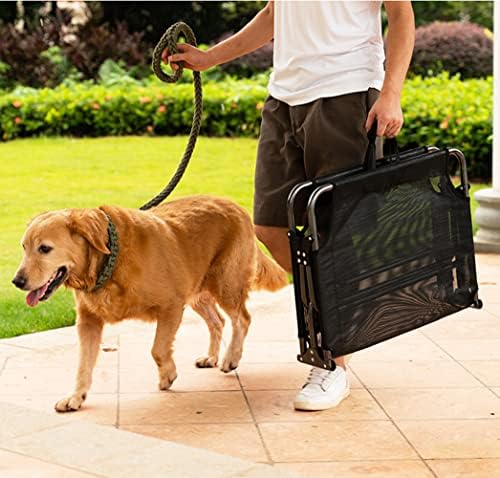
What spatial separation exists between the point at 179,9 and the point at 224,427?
48.7 ft

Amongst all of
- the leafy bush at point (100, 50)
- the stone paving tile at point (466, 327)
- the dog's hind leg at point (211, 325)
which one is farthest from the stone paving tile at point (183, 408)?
the leafy bush at point (100, 50)

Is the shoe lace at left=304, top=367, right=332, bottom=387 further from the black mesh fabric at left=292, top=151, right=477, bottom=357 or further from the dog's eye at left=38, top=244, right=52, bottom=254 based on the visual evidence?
the dog's eye at left=38, top=244, right=52, bottom=254

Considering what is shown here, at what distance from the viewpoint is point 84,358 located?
4.38 meters

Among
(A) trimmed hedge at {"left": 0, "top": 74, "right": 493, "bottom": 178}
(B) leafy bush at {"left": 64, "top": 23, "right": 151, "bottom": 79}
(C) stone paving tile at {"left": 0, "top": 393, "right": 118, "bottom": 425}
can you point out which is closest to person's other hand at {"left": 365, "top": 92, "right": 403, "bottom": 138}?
(C) stone paving tile at {"left": 0, "top": 393, "right": 118, "bottom": 425}

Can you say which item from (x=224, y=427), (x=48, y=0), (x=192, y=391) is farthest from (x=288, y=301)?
(x=48, y=0)

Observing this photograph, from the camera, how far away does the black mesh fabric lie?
12.7ft

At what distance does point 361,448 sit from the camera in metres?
3.80

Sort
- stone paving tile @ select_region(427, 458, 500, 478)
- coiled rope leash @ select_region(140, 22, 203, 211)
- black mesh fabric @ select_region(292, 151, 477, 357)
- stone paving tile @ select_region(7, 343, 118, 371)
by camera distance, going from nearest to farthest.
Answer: stone paving tile @ select_region(427, 458, 500, 478) < black mesh fabric @ select_region(292, 151, 477, 357) < coiled rope leash @ select_region(140, 22, 203, 211) < stone paving tile @ select_region(7, 343, 118, 371)

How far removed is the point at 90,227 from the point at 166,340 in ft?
1.99

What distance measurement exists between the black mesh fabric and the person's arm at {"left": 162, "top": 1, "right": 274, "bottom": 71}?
3.62 feet

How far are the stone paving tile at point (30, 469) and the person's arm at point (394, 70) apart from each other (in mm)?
1686

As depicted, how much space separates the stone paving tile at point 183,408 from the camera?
4.16 m

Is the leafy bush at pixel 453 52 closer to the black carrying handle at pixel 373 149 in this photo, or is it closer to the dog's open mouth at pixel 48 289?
the black carrying handle at pixel 373 149

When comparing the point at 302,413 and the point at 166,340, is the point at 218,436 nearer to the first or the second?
the point at 302,413
